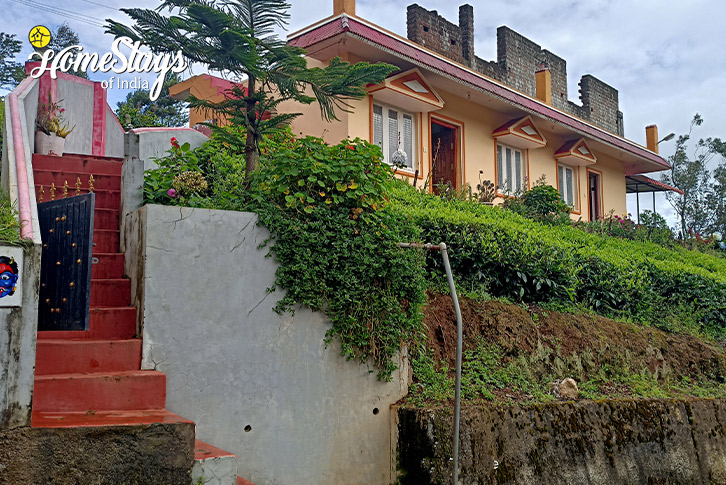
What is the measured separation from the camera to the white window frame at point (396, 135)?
12.0 metres

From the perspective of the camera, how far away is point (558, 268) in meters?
8.77

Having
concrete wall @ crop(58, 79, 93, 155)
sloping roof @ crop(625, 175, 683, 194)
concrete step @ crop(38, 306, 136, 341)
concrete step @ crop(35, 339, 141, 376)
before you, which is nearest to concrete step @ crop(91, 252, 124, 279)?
concrete step @ crop(38, 306, 136, 341)

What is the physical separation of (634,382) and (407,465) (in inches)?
138

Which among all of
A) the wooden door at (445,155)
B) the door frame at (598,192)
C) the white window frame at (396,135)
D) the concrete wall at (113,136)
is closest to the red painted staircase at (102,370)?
the concrete wall at (113,136)

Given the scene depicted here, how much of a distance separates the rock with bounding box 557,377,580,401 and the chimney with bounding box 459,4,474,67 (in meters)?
10.3

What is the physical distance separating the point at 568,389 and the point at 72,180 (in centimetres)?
587

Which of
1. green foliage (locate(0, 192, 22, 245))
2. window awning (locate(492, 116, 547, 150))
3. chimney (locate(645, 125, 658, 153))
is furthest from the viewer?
chimney (locate(645, 125, 658, 153))

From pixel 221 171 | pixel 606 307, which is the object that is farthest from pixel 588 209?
pixel 221 171

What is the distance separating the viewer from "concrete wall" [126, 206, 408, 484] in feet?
17.2

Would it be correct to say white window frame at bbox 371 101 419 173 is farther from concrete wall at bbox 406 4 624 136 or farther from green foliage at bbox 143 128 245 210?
green foliage at bbox 143 128 245 210

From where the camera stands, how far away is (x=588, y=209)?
18391 millimetres

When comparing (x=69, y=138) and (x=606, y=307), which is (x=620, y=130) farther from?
(x=69, y=138)

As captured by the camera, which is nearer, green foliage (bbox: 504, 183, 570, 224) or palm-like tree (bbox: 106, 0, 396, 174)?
palm-like tree (bbox: 106, 0, 396, 174)

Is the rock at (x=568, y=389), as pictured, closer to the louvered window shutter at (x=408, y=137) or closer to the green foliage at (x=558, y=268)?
the green foliage at (x=558, y=268)
